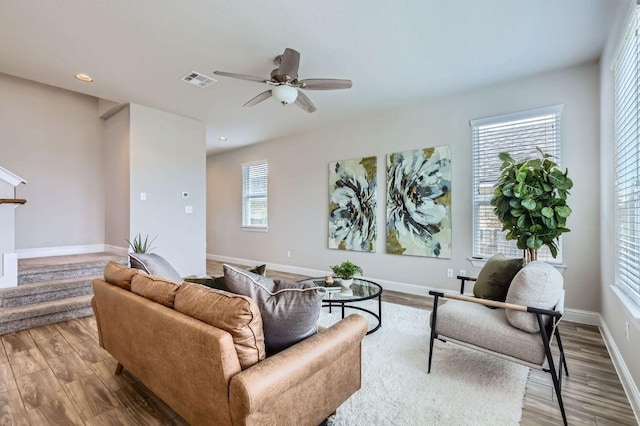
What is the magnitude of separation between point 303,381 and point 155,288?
37.0 inches

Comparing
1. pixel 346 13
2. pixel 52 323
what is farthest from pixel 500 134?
pixel 52 323

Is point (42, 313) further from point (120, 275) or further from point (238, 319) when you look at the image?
point (238, 319)

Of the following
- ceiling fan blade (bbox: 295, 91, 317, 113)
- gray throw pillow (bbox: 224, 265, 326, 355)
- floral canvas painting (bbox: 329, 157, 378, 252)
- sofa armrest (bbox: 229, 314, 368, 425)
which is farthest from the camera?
floral canvas painting (bbox: 329, 157, 378, 252)

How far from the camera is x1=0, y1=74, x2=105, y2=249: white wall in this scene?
4.30 m

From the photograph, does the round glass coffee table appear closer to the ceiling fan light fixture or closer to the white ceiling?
the ceiling fan light fixture

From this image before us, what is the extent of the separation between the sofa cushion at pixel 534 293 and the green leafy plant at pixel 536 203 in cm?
109

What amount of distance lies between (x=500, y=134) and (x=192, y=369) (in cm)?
401

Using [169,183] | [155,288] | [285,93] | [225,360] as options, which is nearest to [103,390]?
[155,288]

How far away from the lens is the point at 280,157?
6.09m

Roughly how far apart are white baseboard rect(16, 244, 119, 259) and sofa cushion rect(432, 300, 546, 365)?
523 cm

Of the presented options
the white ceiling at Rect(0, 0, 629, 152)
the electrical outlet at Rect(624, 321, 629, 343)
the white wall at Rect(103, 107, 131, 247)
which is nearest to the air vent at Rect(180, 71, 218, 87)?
the white ceiling at Rect(0, 0, 629, 152)

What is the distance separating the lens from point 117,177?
15.2 ft

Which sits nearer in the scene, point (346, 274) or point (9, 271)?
point (346, 274)

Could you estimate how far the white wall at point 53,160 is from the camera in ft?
14.1
